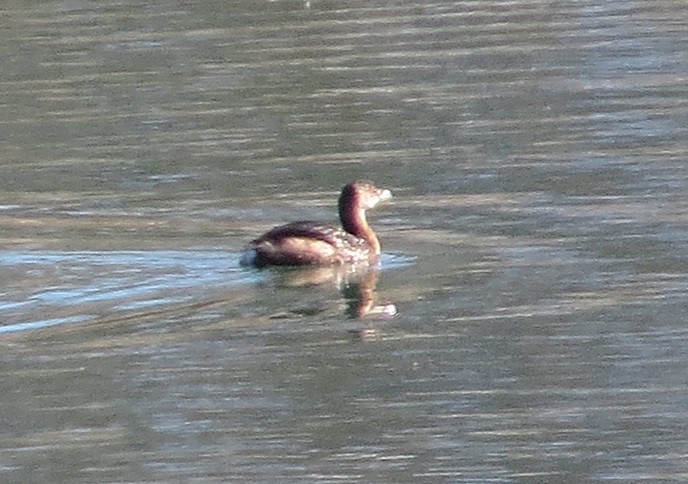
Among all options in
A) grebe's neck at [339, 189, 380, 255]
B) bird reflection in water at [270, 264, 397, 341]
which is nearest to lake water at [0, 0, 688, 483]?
bird reflection in water at [270, 264, 397, 341]

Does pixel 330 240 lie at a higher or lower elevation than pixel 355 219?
lower

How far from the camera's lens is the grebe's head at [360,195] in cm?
1338

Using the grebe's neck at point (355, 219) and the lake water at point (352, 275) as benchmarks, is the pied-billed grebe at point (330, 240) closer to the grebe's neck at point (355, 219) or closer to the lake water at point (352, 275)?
the grebe's neck at point (355, 219)

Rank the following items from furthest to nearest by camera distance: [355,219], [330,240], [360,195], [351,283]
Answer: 1. [360,195]
2. [355,219]
3. [330,240]
4. [351,283]

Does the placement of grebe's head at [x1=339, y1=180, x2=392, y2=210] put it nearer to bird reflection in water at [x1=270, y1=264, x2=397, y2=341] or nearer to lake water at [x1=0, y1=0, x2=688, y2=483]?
lake water at [x1=0, y1=0, x2=688, y2=483]

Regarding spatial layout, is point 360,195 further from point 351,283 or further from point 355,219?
point 351,283

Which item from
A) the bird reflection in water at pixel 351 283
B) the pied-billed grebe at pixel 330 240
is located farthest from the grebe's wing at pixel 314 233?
the bird reflection in water at pixel 351 283

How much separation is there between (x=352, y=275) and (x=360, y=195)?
807mm

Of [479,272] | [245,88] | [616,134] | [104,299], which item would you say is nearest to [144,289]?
[104,299]

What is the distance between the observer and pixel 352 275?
12.7 metres

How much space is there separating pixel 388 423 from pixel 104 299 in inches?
102

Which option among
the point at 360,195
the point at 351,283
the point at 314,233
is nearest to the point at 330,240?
the point at 314,233

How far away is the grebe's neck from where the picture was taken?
1305 cm

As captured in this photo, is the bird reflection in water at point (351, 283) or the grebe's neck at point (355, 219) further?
the grebe's neck at point (355, 219)
